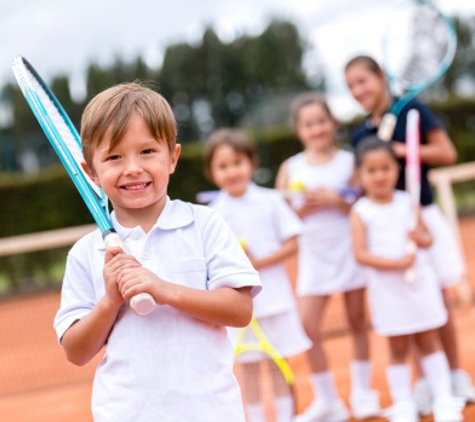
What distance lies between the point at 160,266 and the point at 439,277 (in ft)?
7.30

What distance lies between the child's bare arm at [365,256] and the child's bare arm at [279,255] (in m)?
0.26

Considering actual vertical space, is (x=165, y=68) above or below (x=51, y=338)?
above

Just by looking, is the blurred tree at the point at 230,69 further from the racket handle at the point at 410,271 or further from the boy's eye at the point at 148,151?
the boy's eye at the point at 148,151

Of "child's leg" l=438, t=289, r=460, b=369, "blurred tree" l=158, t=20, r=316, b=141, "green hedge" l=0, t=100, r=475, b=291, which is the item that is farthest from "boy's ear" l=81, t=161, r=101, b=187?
"blurred tree" l=158, t=20, r=316, b=141

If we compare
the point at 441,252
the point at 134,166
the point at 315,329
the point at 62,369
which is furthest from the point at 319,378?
the point at 62,369

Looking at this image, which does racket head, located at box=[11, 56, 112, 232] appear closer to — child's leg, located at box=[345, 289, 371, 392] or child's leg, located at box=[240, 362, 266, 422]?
child's leg, located at box=[240, 362, 266, 422]

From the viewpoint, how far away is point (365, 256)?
12.5 ft

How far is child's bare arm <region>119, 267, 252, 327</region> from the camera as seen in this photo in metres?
1.89

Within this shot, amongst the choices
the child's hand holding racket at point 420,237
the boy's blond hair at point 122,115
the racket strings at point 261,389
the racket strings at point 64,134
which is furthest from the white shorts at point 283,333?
the boy's blond hair at point 122,115

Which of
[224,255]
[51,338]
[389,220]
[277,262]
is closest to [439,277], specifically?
[389,220]

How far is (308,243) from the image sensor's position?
13.7 ft

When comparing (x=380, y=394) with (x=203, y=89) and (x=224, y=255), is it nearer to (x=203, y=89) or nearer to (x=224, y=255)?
(x=224, y=255)

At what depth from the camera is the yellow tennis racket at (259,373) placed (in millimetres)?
3424

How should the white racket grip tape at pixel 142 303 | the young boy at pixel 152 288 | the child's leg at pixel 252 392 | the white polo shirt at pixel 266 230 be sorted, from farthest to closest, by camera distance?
the white polo shirt at pixel 266 230 < the child's leg at pixel 252 392 < the young boy at pixel 152 288 < the white racket grip tape at pixel 142 303
